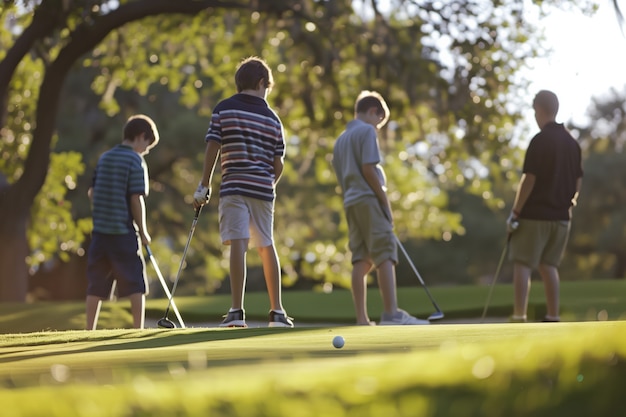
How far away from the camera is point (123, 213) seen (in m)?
9.02

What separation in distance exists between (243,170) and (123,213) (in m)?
1.35

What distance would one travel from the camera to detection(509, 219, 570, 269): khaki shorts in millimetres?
9688

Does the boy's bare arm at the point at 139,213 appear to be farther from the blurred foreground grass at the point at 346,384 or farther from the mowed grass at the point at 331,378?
the blurred foreground grass at the point at 346,384

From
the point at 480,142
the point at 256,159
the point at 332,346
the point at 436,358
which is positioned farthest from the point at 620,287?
the point at 436,358

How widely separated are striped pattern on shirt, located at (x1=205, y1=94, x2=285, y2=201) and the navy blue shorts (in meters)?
1.20

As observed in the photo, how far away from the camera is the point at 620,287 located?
14.4 meters

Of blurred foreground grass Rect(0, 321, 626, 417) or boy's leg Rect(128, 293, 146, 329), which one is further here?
boy's leg Rect(128, 293, 146, 329)

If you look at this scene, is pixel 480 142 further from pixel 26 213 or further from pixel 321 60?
pixel 26 213

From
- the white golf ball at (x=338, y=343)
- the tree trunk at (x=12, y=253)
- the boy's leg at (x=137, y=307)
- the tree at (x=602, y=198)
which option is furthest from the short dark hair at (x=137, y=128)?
the tree at (x=602, y=198)

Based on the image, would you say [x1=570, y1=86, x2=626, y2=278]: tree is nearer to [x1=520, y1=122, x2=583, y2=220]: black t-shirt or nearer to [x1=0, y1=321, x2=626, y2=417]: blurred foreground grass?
[x1=520, y1=122, x2=583, y2=220]: black t-shirt

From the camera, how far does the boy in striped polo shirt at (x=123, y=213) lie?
29.5ft

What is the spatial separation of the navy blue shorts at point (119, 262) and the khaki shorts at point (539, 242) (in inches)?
132

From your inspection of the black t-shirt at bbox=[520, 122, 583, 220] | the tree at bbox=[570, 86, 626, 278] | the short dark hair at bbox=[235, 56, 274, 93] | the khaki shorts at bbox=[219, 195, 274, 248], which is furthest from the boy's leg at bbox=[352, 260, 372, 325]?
the tree at bbox=[570, 86, 626, 278]

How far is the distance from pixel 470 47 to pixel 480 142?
171 centimetres
